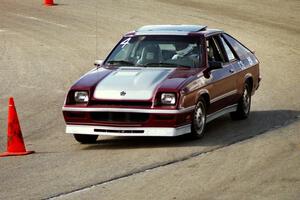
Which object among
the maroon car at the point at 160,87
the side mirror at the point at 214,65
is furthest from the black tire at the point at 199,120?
the side mirror at the point at 214,65

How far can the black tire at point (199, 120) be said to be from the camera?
12844mm

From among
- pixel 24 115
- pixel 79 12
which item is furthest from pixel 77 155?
pixel 79 12

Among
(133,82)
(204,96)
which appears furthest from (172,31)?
(133,82)

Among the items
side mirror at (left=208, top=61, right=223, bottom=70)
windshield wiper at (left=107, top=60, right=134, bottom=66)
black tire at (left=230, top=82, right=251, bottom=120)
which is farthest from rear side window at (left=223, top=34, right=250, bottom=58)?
windshield wiper at (left=107, top=60, right=134, bottom=66)

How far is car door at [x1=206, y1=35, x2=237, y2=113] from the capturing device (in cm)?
1369

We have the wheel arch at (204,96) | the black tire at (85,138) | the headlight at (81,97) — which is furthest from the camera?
the black tire at (85,138)

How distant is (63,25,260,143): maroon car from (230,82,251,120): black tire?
0.05 ft

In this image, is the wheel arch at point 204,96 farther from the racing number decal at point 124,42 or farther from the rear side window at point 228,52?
the racing number decal at point 124,42

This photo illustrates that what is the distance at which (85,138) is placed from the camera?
13258 mm

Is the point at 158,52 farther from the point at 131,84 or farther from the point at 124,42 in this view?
the point at 131,84

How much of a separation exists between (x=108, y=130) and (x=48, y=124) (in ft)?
9.70

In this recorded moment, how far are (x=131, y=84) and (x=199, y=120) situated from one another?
1.08m

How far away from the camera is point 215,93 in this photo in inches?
539

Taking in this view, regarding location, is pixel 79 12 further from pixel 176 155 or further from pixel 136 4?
pixel 176 155
